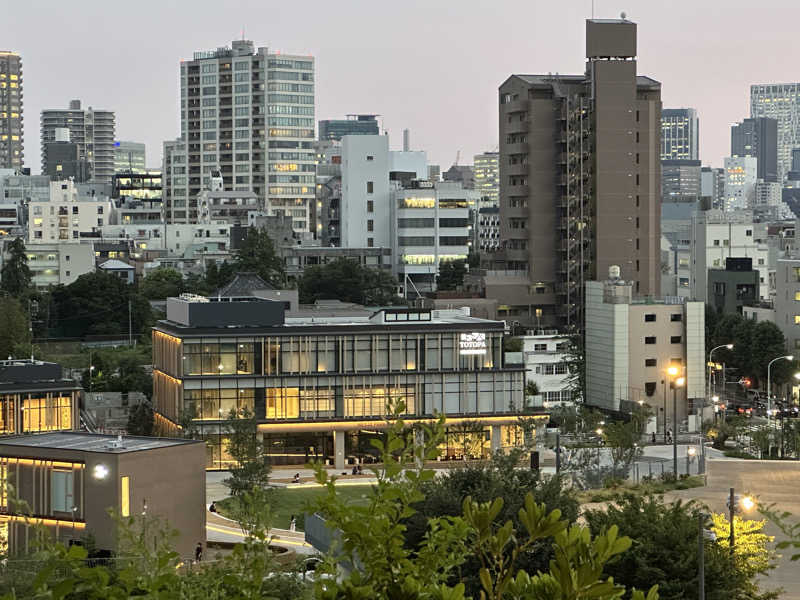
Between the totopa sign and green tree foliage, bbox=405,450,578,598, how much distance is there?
3151 centimetres

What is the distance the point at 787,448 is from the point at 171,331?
31.1 m

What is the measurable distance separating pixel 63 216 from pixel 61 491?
483 feet

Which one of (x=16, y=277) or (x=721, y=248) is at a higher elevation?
(x=721, y=248)

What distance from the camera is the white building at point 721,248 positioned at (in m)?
140

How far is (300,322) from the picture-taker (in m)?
76.8

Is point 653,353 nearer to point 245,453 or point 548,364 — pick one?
point 548,364

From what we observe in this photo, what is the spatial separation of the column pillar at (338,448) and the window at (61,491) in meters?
26.1

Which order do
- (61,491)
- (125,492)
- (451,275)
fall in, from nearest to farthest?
(125,492) < (61,491) < (451,275)

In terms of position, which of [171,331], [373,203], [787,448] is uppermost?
[373,203]

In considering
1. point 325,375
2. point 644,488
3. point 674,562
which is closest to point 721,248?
point 325,375

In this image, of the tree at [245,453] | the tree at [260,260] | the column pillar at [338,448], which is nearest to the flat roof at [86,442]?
the tree at [245,453]

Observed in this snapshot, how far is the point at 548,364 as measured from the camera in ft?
310

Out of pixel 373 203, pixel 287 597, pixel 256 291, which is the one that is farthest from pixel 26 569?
pixel 373 203

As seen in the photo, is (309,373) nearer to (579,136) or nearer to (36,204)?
(579,136)
